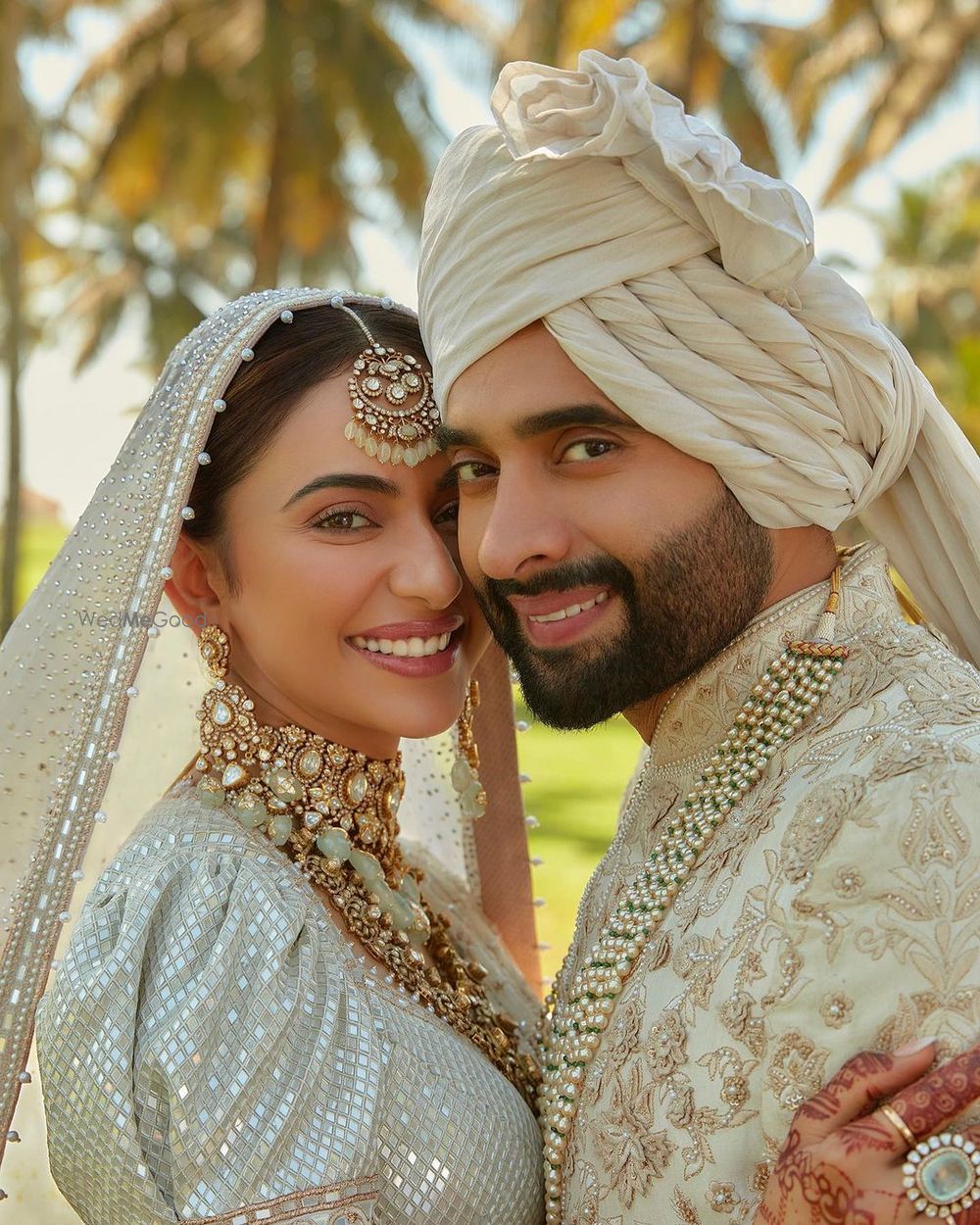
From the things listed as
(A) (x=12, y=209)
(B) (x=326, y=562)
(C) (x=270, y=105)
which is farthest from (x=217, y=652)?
(C) (x=270, y=105)

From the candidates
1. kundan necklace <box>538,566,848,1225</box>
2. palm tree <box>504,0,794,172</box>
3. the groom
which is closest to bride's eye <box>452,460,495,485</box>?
the groom

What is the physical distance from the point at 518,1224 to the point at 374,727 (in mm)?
788

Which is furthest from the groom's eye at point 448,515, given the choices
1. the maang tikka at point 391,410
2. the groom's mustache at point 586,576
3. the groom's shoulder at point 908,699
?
the groom's shoulder at point 908,699

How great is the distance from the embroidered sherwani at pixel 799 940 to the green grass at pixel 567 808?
311 centimetres

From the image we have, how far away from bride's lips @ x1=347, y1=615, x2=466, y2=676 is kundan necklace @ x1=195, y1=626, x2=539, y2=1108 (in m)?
0.18

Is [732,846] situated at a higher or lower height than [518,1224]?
higher

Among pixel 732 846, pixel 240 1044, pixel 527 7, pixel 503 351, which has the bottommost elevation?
pixel 240 1044

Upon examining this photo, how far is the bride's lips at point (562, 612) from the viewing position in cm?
209

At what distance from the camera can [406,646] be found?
7.73 ft

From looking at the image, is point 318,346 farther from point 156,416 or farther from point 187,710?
point 187,710

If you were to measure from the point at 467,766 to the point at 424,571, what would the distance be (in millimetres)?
558

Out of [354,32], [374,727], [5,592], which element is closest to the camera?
[374,727]

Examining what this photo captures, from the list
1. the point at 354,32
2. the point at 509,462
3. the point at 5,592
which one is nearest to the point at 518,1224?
the point at 509,462

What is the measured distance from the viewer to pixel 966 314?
33.9 metres
